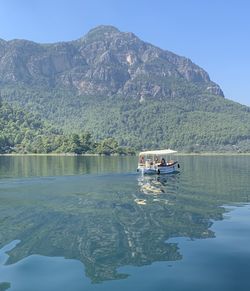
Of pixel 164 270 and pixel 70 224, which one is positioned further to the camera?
pixel 70 224

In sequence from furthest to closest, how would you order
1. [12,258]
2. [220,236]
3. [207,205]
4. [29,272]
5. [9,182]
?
[9,182] → [207,205] → [220,236] → [12,258] → [29,272]

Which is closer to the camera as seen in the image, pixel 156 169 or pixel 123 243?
pixel 123 243

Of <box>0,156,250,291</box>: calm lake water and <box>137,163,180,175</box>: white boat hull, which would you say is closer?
<box>0,156,250,291</box>: calm lake water

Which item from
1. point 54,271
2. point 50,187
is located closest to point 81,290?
point 54,271

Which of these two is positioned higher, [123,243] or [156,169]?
[156,169]

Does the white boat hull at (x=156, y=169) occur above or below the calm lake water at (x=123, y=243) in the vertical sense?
above

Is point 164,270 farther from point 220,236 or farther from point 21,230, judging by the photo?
point 21,230

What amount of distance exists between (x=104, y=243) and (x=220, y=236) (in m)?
8.30

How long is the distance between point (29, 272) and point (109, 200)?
26.2m

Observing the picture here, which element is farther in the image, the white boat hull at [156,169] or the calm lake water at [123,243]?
the white boat hull at [156,169]

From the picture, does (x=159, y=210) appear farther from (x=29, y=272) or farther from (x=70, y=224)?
(x=29, y=272)

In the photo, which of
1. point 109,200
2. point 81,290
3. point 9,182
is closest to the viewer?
point 81,290

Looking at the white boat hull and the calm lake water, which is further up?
the white boat hull

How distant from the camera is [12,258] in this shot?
24.3 m
